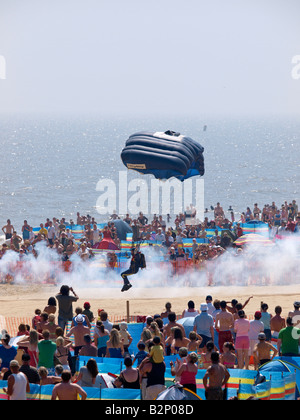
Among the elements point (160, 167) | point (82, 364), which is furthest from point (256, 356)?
point (160, 167)

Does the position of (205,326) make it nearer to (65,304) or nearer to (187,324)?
(187,324)

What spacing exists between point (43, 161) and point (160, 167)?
102 metres

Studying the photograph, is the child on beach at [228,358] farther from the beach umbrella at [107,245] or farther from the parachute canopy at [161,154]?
the beach umbrella at [107,245]

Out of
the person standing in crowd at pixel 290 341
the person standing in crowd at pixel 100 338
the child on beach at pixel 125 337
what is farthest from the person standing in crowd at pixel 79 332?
the person standing in crowd at pixel 290 341

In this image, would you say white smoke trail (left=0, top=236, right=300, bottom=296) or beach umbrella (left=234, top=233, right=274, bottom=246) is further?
beach umbrella (left=234, top=233, right=274, bottom=246)

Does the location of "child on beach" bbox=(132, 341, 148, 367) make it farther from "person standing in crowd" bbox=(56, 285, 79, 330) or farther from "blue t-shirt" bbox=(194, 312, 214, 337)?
"person standing in crowd" bbox=(56, 285, 79, 330)

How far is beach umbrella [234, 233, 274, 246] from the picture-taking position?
2531 centimetres

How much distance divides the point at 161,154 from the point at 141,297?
426 centimetres

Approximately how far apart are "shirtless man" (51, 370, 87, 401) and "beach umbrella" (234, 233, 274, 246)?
50.0ft

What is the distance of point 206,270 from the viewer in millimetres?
24578

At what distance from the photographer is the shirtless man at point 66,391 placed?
10531 mm

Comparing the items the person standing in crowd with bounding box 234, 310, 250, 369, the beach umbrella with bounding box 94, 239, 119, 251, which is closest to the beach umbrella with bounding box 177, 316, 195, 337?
the person standing in crowd with bounding box 234, 310, 250, 369

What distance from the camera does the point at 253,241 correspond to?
25359mm

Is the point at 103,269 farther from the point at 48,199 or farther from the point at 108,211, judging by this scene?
the point at 48,199
